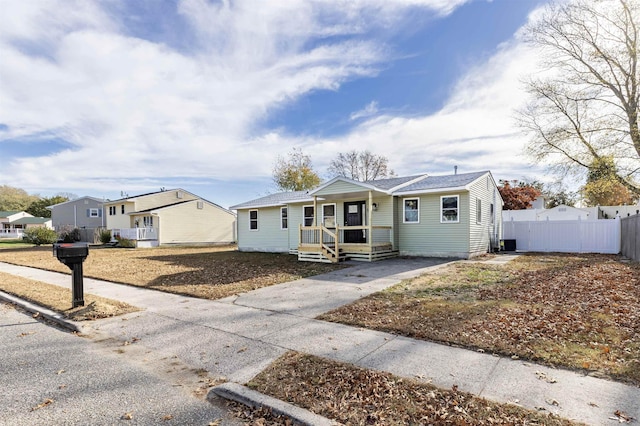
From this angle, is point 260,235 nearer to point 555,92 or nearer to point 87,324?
point 87,324

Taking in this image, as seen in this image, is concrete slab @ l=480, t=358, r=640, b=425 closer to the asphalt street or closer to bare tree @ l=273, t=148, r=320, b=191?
the asphalt street

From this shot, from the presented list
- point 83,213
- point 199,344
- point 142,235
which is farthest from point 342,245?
point 83,213

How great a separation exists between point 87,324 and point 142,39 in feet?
27.6

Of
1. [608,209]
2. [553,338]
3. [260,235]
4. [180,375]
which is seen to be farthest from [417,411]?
[608,209]

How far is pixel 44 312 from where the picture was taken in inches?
243

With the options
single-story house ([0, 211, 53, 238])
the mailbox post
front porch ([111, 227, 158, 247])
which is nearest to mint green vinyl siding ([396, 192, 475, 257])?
the mailbox post

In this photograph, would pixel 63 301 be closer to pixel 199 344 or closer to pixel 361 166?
pixel 199 344

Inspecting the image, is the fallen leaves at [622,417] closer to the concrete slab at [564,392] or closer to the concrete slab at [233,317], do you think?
the concrete slab at [564,392]

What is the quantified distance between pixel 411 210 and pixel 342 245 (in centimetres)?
362

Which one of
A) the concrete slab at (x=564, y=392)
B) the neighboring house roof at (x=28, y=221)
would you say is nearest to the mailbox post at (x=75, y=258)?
the concrete slab at (x=564, y=392)

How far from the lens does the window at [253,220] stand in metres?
20.7

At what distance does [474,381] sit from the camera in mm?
3238

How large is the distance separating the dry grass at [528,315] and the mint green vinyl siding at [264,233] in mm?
11352

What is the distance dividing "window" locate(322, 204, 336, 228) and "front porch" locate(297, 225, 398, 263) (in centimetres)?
123
